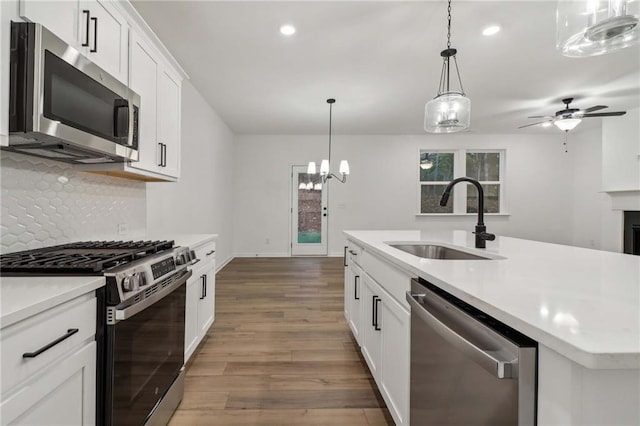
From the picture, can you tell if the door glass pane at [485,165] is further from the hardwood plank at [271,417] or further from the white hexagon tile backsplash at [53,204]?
the white hexagon tile backsplash at [53,204]

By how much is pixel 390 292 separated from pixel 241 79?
3.43 m

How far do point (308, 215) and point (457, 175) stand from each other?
350 cm

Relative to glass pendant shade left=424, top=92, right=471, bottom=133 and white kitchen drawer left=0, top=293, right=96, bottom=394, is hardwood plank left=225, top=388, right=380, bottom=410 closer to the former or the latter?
white kitchen drawer left=0, top=293, right=96, bottom=394

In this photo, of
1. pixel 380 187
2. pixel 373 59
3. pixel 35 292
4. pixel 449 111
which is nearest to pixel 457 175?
pixel 380 187

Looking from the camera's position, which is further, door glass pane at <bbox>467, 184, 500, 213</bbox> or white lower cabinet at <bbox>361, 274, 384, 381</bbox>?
door glass pane at <bbox>467, 184, 500, 213</bbox>

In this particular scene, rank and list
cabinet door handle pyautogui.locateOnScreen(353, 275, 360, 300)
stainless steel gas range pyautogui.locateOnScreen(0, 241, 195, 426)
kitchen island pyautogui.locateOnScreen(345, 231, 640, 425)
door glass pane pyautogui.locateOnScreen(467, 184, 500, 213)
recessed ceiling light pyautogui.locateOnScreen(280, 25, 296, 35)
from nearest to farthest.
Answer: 1. kitchen island pyautogui.locateOnScreen(345, 231, 640, 425)
2. stainless steel gas range pyautogui.locateOnScreen(0, 241, 195, 426)
3. cabinet door handle pyautogui.locateOnScreen(353, 275, 360, 300)
4. recessed ceiling light pyautogui.locateOnScreen(280, 25, 296, 35)
5. door glass pane pyautogui.locateOnScreen(467, 184, 500, 213)

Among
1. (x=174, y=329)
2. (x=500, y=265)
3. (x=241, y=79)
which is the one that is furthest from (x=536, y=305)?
(x=241, y=79)

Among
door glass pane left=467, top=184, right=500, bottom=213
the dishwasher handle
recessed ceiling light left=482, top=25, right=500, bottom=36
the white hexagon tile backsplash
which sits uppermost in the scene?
recessed ceiling light left=482, top=25, right=500, bottom=36

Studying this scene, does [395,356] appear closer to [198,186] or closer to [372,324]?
[372,324]

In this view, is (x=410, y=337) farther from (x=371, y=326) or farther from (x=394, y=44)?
(x=394, y=44)

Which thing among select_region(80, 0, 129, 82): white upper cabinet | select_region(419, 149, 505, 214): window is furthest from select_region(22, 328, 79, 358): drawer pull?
select_region(419, 149, 505, 214): window

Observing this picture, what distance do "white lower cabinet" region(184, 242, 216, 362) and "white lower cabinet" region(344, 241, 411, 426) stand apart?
115 cm

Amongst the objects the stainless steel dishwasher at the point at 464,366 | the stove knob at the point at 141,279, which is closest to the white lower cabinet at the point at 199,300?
the stove knob at the point at 141,279

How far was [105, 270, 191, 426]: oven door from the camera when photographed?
1076 millimetres
